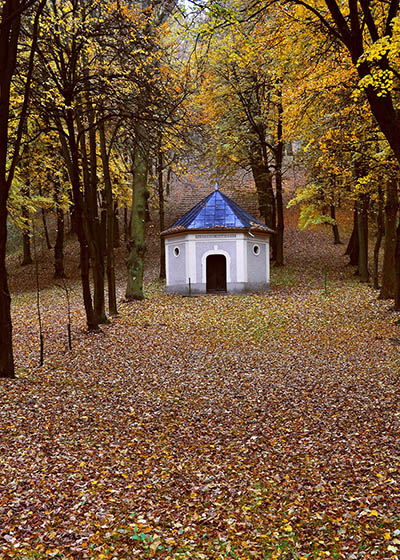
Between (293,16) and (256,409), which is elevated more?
(293,16)

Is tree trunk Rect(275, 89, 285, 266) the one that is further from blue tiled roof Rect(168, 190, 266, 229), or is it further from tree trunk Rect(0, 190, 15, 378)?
tree trunk Rect(0, 190, 15, 378)

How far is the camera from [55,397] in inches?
278

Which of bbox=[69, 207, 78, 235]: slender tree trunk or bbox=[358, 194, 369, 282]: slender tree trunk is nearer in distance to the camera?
bbox=[358, 194, 369, 282]: slender tree trunk

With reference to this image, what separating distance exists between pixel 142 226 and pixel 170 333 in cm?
572

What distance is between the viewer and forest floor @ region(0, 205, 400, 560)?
3.78 meters

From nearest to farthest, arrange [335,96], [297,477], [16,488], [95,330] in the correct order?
1. [16,488]
2. [297,477]
3. [335,96]
4. [95,330]

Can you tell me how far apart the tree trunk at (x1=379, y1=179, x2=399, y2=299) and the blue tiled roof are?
7.57 metres

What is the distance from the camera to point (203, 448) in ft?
18.5

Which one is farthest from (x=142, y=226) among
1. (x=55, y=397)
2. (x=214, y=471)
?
(x=214, y=471)

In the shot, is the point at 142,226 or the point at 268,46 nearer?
the point at 268,46

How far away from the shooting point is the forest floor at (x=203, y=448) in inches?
149

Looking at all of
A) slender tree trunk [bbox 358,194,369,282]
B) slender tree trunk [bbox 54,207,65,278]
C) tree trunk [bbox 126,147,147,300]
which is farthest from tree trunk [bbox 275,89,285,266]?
slender tree trunk [bbox 54,207,65,278]

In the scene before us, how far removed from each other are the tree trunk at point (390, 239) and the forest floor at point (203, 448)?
12.3 ft

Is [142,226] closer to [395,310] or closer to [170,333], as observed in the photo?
[170,333]
